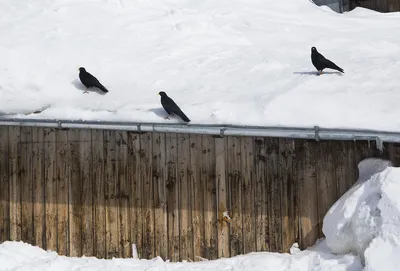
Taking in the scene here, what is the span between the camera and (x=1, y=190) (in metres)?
8.08

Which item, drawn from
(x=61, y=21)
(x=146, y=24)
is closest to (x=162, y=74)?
(x=146, y=24)

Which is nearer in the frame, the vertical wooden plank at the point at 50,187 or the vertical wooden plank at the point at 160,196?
the vertical wooden plank at the point at 160,196

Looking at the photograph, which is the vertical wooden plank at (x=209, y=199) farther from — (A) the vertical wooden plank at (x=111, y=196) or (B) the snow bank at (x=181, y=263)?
(A) the vertical wooden plank at (x=111, y=196)

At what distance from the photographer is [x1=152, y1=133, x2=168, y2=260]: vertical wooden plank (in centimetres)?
748

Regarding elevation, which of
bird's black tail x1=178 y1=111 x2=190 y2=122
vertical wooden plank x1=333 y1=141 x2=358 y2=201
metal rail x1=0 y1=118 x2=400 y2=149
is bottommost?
vertical wooden plank x1=333 y1=141 x2=358 y2=201

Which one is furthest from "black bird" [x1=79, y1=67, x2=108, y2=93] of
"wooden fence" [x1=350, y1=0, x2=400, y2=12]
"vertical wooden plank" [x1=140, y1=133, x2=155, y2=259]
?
"wooden fence" [x1=350, y1=0, x2=400, y2=12]

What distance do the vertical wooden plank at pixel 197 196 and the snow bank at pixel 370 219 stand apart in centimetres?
156

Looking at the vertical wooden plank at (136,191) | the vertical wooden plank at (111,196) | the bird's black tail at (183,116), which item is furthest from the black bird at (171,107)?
the vertical wooden plank at (111,196)

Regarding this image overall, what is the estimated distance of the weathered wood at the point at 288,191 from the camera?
700 centimetres

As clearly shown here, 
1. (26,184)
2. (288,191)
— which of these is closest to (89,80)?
(26,184)

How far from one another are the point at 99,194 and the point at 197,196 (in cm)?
133

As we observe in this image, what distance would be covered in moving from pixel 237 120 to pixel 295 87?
42.8 inches

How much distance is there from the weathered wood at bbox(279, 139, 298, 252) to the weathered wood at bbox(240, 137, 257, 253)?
36 cm

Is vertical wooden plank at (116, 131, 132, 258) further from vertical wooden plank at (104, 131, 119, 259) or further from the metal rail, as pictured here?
the metal rail
